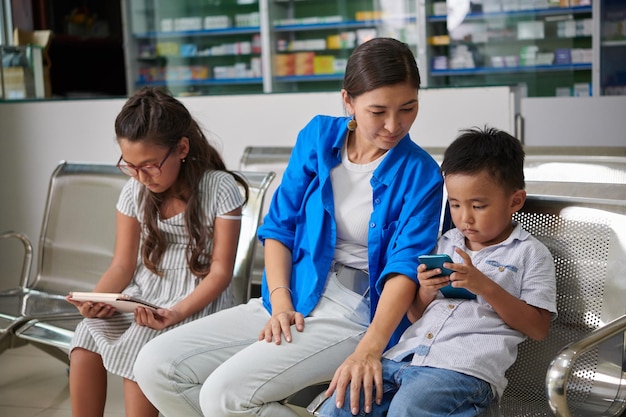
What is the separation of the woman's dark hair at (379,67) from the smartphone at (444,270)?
40cm

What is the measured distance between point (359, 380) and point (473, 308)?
29cm

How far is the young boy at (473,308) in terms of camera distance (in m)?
1.61

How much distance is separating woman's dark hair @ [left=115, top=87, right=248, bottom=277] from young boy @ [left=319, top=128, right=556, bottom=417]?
0.72 meters

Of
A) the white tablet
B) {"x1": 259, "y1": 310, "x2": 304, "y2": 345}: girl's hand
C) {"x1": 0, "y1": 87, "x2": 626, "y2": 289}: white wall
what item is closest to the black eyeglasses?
the white tablet

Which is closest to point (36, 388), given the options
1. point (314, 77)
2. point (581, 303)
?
point (581, 303)

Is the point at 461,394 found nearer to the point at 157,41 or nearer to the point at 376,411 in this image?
the point at 376,411

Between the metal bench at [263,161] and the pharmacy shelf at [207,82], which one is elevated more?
the pharmacy shelf at [207,82]

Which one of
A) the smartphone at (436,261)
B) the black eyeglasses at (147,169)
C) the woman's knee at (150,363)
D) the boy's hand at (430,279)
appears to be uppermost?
the black eyeglasses at (147,169)

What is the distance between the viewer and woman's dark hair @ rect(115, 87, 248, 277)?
2217mm

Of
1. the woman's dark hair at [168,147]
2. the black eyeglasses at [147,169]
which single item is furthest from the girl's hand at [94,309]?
the black eyeglasses at [147,169]

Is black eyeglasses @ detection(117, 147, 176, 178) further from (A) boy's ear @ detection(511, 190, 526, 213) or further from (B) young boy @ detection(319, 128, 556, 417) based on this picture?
(A) boy's ear @ detection(511, 190, 526, 213)

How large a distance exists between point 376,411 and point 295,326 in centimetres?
29

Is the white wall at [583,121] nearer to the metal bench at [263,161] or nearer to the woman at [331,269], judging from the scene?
the metal bench at [263,161]

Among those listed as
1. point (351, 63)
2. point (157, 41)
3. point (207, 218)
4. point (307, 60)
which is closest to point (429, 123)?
point (207, 218)
